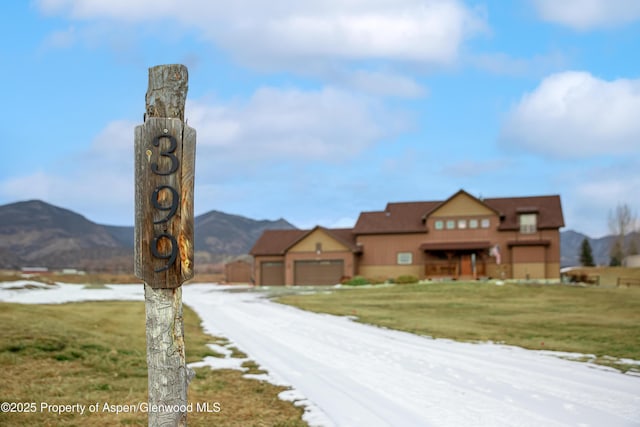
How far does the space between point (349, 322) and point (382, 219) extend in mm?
34524

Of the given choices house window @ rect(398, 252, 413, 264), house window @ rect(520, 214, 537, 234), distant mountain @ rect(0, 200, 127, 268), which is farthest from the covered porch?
distant mountain @ rect(0, 200, 127, 268)

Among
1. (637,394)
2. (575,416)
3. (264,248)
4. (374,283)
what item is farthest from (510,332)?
(264,248)

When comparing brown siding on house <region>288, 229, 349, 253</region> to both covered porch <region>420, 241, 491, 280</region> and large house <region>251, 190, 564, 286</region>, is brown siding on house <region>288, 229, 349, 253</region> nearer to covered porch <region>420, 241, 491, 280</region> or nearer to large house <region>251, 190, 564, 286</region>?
large house <region>251, 190, 564, 286</region>

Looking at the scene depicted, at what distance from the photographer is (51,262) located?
412ft

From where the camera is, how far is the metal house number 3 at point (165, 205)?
5.01m

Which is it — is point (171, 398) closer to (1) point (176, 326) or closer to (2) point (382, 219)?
(1) point (176, 326)

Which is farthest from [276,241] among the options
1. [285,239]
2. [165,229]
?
[165,229]

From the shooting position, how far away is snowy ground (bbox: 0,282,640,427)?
309 inches

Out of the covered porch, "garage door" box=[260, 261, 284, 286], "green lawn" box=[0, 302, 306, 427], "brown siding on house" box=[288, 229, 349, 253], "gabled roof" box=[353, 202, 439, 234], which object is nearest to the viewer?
"green lawn" box=[0, 302, 306, 427]

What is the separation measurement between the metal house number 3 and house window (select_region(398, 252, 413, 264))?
4832 centimetres

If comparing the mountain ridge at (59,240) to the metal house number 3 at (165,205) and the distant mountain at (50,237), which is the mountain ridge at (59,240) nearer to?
the distant mountain at (50,237)

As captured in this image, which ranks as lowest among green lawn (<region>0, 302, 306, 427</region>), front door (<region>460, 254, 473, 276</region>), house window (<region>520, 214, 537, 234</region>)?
green lawn (<region>0, 302, 306, 427</region>)

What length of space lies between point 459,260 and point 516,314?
89.6ft

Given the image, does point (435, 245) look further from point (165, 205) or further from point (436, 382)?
point (165, 205)
